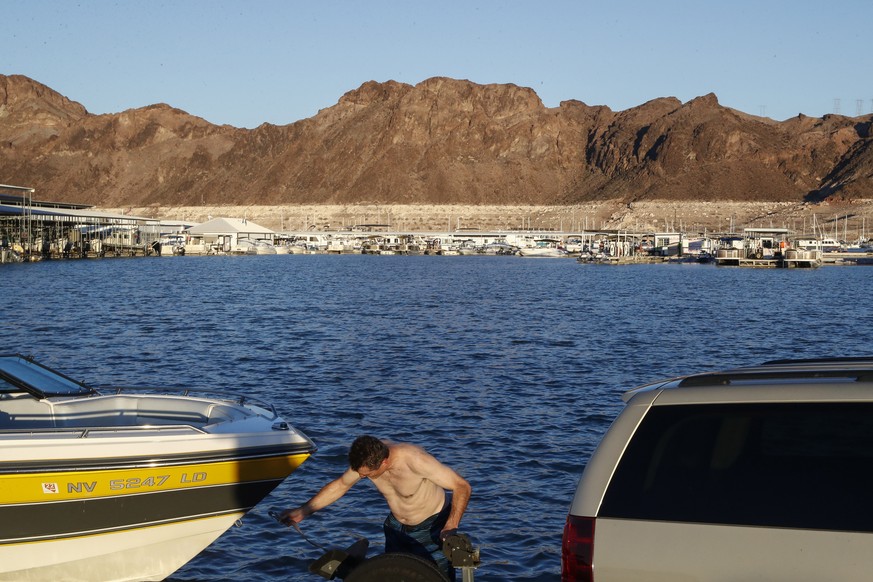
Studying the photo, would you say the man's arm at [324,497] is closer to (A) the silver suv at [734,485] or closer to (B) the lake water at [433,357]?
(A) the silver suv at [734,485]

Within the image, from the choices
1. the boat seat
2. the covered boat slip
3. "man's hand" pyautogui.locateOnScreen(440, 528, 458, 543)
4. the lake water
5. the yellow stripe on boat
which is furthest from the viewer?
the covered boat slip

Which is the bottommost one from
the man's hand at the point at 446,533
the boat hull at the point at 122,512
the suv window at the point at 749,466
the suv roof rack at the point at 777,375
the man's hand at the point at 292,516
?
the boat hull at the point at 122,512

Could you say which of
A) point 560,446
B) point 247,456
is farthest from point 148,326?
point 247,456

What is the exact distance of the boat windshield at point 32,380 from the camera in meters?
11.2

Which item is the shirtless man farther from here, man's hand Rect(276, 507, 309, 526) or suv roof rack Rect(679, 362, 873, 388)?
suv roof rack Rect(679, 362, 873, 388)

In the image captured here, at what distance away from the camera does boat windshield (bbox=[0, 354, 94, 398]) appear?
11227 millimetres

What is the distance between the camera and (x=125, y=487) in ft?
32.0

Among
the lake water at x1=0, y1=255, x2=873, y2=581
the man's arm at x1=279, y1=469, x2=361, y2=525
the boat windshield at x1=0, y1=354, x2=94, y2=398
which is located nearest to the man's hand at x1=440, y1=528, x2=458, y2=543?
the man's arm at x1=279, y1=469, x2=361, y2=525

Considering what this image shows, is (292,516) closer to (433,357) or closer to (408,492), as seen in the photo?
(408,492)

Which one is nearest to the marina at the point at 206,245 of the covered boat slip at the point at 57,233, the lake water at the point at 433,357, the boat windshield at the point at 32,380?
the covered boat slip at the point at 57,233

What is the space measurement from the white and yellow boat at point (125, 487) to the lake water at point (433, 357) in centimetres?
228

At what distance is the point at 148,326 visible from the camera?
1821 inches

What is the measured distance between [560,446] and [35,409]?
35.1ft

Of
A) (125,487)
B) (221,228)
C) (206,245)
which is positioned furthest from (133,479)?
(221,228)
